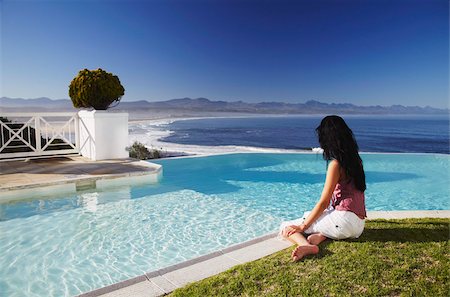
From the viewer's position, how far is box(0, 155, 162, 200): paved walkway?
5930 mm

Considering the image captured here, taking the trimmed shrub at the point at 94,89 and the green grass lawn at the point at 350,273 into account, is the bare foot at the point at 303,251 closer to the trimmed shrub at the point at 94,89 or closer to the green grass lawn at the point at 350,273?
the green grass lawn at the point at 350,273

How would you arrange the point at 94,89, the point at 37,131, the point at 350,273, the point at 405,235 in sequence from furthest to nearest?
the point at 94,89
the point at 37,131
the point at 405,235
the point at 350,273

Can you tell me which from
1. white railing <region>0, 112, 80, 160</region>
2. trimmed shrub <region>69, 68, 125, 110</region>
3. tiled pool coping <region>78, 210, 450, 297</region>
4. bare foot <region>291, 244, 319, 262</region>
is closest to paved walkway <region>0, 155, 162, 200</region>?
white railing <region>0, 112, 80, 160</region>

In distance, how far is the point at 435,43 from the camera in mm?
39062

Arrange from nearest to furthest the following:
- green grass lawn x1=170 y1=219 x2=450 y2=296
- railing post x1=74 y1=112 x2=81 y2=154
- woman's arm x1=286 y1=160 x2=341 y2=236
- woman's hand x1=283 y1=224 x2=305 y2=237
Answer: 1. green grass lawn x1=170 y1=219 x2=450 y2=296
2. woman's arm x1=286 y1=160 x2=341 y2=236
3. woman's hand x1=283 y1=224 x2=305 y2=237
4. railing post x1=74 y1=112 x2=81 y2=154

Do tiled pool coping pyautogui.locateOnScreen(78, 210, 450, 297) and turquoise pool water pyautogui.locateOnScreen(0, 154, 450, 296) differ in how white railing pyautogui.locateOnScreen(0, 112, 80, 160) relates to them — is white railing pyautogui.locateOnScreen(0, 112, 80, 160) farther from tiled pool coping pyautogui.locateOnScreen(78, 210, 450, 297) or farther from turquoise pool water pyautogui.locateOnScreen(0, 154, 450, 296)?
tiled pool coping pyautogui.locateOnScreen(78, 210, 450, 297)

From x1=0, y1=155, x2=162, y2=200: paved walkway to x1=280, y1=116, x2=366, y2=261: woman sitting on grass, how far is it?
465 centimetres

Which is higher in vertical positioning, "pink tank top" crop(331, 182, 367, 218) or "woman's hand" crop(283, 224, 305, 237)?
"pink tank top" crop(331, 182, 367, 218)

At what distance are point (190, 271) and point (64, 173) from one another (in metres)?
5.08

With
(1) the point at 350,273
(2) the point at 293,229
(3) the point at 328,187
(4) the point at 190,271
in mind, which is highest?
(3) the point at 328,187

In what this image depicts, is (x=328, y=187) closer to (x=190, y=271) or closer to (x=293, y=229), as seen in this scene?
(x=293, y=229)

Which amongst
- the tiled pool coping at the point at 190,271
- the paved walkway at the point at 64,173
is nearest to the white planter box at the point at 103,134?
the paved walkway at the point at 64,173

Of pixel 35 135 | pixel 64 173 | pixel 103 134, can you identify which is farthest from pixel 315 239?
pixel 35 135

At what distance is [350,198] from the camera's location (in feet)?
9.97
